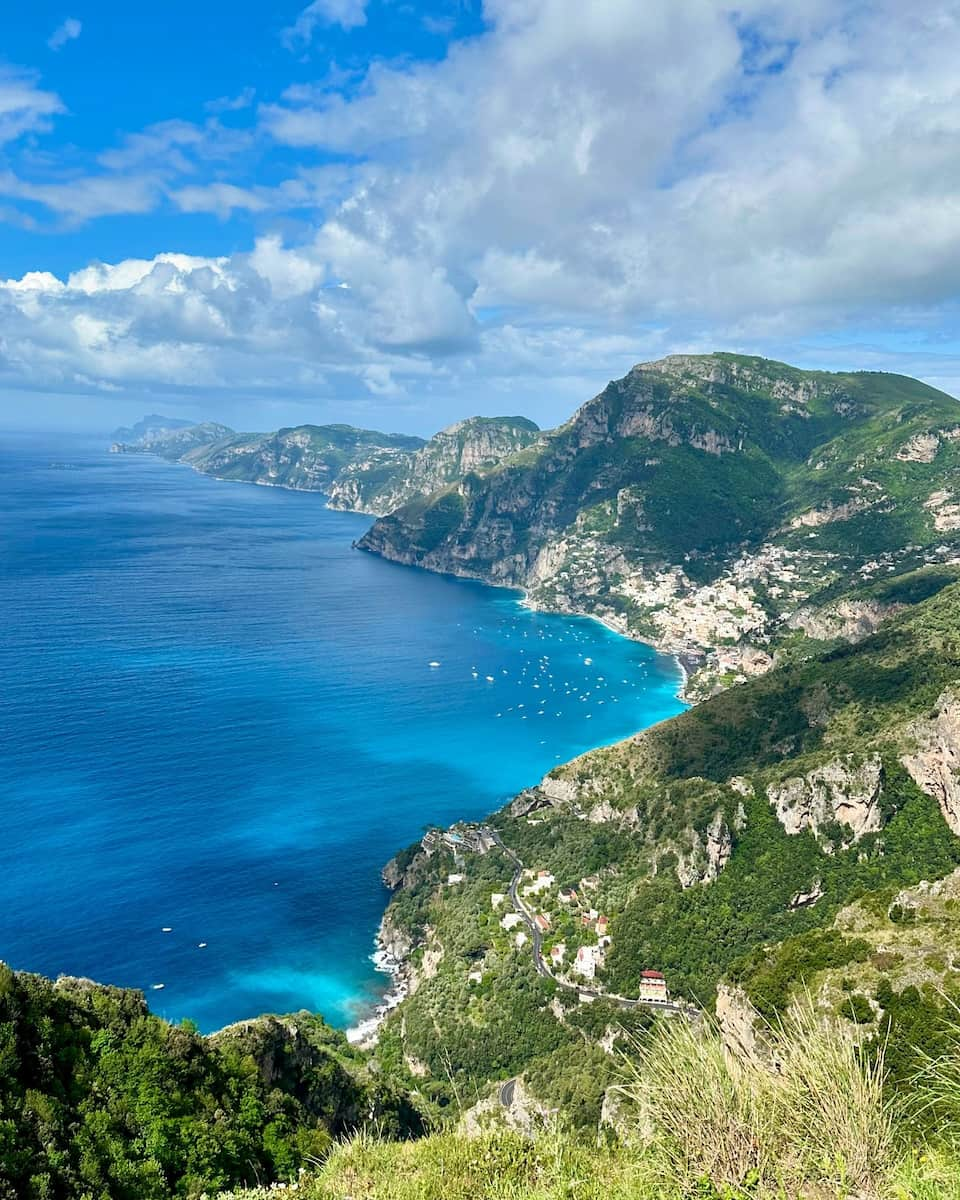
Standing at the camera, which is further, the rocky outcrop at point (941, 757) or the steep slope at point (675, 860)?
the rocky outcrop at point (941, 757)

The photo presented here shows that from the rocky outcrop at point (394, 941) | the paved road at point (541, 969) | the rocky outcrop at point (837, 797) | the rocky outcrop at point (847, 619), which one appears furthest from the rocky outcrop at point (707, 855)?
the rocky outcrop at point (847, 619)

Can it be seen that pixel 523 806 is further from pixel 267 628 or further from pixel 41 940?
pixel 267 628

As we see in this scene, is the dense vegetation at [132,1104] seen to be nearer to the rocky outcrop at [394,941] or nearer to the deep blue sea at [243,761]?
the deep blue sea at [243,761]

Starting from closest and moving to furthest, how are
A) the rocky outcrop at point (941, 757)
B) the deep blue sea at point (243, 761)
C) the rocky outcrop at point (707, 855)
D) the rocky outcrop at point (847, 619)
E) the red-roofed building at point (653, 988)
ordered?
the red-roofed building at point (653, 988)
the rocky outcrop at point (941, 757)
the deep blue sea at point (243, 761)
the rocky outcrop at point (707, 855)
the rocky outcrop at point (847, 619)

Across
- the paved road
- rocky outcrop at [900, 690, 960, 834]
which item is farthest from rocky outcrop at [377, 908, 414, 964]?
rocky outcrop at [900, 690, 960, 834]

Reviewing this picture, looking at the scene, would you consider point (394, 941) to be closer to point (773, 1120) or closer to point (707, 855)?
point (707, 855)

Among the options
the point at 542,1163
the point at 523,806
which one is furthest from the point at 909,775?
the point at 542,1163

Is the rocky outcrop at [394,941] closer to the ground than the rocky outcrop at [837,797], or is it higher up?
closer to the ground
